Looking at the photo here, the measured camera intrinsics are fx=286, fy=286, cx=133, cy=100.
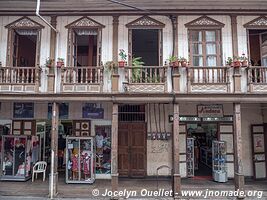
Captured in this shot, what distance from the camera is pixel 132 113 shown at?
12742 mm

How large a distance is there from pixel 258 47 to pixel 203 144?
5.44 metres

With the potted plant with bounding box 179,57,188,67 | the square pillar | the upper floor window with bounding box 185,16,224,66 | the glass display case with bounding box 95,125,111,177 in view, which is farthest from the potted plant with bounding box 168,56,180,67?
the glass display case with bounding box 95,125,111,177

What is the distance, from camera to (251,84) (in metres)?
10.3

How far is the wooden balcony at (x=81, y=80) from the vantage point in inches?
414

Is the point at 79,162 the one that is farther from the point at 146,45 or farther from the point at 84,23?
the point at 146,45

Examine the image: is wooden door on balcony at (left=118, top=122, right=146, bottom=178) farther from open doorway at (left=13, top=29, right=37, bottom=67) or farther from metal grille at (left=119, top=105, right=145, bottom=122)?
open doorway at (left=13, top=29, right=37, bottom=67)

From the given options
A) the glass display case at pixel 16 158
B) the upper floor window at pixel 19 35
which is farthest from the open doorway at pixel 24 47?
the glass display case at pixel 16 158

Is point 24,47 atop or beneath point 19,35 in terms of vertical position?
beneath

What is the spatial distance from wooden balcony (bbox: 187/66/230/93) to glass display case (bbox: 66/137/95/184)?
4663mm

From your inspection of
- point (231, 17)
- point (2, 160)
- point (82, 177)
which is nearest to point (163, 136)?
point (82, 177)

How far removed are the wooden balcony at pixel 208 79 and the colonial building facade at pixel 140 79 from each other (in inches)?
1.4

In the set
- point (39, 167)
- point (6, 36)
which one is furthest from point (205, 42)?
point (39, 167)

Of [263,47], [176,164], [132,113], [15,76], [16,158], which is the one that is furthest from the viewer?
[132,113]

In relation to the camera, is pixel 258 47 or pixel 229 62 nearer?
pixel 229 62
